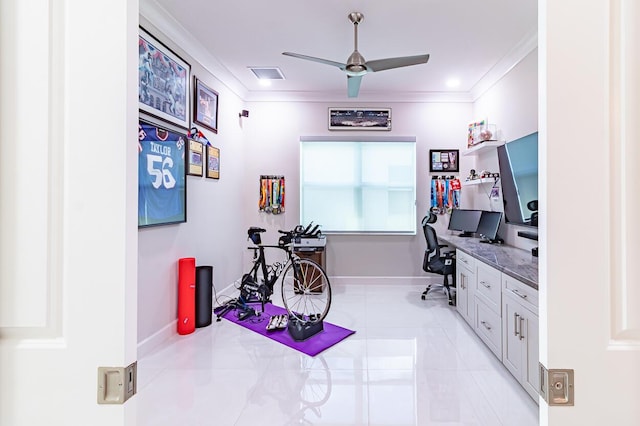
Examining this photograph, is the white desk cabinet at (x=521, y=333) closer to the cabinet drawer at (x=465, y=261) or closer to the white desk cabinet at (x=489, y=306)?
the white desk cabinet at (x=489, y=306)

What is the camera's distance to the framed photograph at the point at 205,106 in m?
3.43

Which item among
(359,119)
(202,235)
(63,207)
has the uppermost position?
(359,119)

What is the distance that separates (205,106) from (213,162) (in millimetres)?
692

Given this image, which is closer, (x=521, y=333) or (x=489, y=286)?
(x=521, y=333)

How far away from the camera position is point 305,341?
2.91 m

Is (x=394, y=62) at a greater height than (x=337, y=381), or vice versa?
(x=394, y=62)

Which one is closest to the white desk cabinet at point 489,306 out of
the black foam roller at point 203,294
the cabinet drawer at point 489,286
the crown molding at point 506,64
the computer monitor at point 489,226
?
Answer: the cabinet drawer at point 489,286

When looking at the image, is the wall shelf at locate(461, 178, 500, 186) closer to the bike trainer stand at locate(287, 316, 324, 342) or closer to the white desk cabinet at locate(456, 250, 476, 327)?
the white desk cabinet at locate(456, 250, 476, 327)

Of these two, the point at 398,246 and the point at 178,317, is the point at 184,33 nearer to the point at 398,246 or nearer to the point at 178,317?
the point at 178,317

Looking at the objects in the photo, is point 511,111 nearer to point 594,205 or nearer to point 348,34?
point 348,34

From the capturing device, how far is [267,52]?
352 cm

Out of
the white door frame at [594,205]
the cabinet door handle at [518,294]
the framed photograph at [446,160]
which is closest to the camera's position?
the white door frame at [594,205]

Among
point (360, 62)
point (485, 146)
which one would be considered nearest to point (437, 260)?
point (485, 146)

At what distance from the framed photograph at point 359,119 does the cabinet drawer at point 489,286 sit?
2.80 meters
